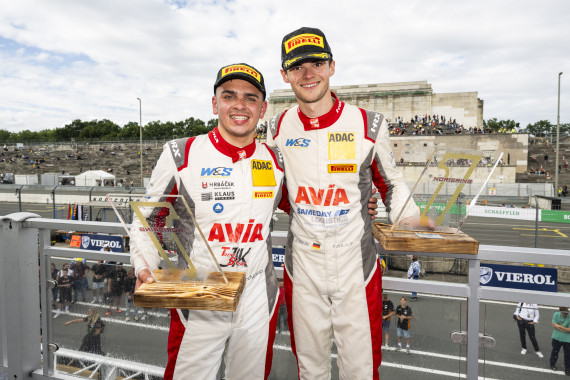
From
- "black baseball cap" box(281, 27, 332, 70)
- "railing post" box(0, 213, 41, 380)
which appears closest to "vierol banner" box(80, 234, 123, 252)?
"railing post" box(0, 213, 41, 380)

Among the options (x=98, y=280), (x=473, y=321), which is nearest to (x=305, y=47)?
(x=473, y=321)

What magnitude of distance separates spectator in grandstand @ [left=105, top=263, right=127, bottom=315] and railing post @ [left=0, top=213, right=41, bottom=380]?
0.57m

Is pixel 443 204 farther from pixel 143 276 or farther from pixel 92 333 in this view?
pixel 92 333

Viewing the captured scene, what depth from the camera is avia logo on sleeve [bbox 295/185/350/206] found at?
205cm

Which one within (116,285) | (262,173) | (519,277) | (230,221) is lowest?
(116,285)

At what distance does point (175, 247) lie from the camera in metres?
1.87

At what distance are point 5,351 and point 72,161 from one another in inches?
1777

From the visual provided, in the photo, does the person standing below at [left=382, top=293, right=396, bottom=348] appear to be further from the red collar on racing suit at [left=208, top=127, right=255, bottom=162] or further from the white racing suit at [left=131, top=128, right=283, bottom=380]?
the red collar on racing suit at [left=208, top=127, right=255, bottom=162]

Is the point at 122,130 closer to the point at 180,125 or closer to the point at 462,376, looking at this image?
the point at 180,125

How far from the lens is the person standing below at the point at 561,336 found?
6.13ft

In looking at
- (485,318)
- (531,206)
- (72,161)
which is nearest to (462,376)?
(485,318)

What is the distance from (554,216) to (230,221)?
12549 mm

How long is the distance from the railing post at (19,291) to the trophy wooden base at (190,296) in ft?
5.00

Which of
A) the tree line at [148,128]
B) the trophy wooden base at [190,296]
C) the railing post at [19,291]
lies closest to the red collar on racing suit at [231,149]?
the trophy wooden base at [190,296]
